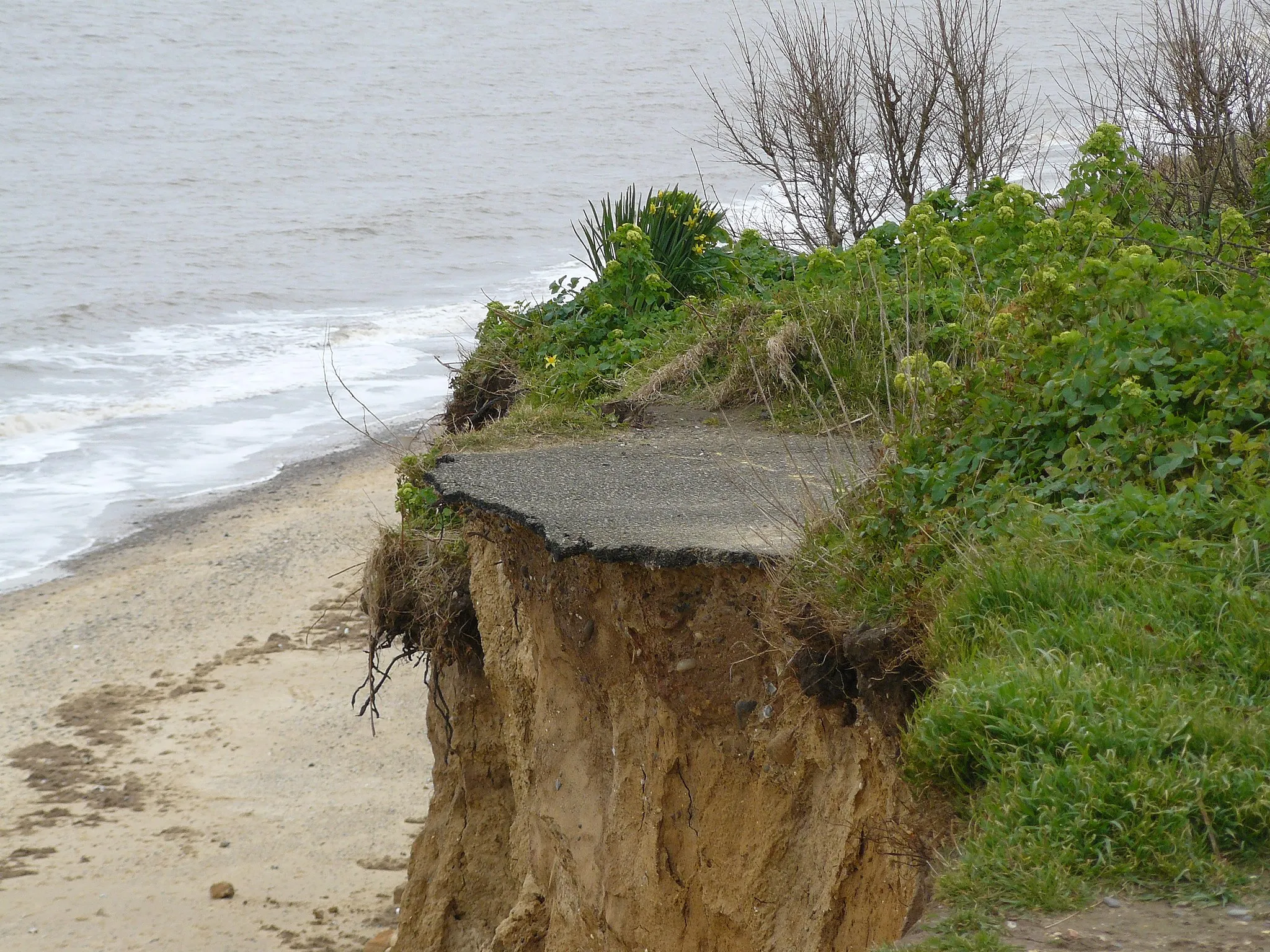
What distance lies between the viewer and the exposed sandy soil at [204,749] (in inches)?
349

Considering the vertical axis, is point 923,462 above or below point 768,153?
below

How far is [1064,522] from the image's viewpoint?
3412mm

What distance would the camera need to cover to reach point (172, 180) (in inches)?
1379

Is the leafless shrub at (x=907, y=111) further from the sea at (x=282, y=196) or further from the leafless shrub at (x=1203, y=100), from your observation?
the sea at (x=282, y=196)

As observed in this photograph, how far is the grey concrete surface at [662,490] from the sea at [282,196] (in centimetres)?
421

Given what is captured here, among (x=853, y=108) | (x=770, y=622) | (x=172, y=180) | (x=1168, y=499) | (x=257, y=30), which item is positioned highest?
(x=257, y=30)

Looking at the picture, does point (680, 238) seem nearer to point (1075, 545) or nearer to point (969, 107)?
point (1075, 545)

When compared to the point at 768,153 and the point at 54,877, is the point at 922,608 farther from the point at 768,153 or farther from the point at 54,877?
the point at 768,153

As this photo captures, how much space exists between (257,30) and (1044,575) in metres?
55.3

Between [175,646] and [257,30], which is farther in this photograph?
[257,30]

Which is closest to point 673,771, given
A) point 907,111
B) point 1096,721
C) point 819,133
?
point 1096,721

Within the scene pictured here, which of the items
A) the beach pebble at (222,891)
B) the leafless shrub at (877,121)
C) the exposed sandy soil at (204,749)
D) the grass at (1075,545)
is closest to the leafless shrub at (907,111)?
the leafless shrub at (877,121)

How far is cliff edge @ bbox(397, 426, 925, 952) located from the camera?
13.3 feet

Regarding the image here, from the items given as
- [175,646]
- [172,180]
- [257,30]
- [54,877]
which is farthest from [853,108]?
[257,30]
